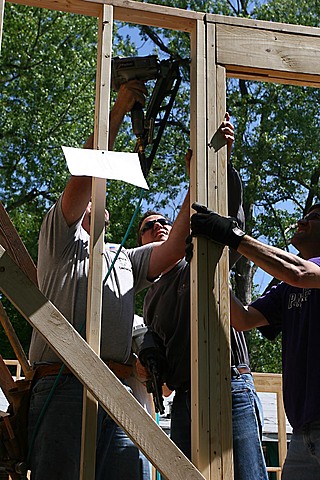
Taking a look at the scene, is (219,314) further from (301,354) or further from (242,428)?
(242,428)

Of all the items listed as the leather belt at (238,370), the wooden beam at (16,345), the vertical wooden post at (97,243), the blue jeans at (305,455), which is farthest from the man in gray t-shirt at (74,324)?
the wooden beam at (16,345)

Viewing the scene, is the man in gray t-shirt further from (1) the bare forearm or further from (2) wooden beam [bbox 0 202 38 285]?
(2) wooden beam [bbox 0 202 38 285]

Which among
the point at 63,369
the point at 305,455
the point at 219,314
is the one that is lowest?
the point at 305,455

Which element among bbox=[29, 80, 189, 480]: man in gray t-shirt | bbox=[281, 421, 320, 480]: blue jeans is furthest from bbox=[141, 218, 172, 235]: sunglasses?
bbox=[281, 421, 320, 480]: blue jeans

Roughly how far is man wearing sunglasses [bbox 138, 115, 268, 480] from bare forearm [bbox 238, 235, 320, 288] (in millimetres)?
336

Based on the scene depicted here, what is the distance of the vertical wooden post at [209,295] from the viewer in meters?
2.54

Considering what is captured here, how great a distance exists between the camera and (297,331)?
3.06 m

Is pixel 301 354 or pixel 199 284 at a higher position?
pixel 199 284

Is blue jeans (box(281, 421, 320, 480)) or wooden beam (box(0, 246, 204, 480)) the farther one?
blue jeans (box(281, 421, 320, 480))

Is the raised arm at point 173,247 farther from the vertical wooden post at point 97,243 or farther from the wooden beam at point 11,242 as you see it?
the wooden beam at point 11,242

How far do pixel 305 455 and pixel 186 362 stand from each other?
2.16 ft

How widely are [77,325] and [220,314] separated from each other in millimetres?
595

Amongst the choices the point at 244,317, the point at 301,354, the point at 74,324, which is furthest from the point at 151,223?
the point at 301,354

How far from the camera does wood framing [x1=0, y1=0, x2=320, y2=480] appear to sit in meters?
2.39
